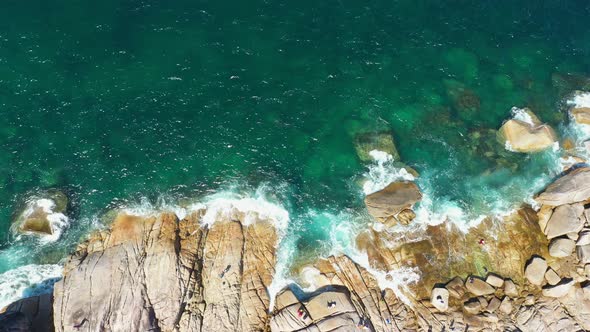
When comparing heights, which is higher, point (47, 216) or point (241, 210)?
point (47, 216)

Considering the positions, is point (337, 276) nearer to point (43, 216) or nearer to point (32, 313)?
point (32, 313)

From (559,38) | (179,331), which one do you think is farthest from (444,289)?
(559,38)

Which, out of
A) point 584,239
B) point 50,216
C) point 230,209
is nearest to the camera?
point 50,216

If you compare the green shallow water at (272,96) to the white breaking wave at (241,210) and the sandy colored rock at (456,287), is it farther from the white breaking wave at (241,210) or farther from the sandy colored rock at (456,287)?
the sandy colored rock at (456,287)

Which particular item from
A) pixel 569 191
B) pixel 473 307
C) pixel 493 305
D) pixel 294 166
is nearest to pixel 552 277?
pixel 493 305

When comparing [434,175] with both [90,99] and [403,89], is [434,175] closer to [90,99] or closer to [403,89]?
[403,89]

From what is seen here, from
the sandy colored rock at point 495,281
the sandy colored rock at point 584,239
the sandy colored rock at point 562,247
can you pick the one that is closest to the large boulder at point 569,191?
the sandy colored rock at point 584,239

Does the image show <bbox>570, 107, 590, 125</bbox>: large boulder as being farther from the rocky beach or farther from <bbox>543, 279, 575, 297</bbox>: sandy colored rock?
<bbox>543, 279, 575, 297</bbox>: sandy colored rock

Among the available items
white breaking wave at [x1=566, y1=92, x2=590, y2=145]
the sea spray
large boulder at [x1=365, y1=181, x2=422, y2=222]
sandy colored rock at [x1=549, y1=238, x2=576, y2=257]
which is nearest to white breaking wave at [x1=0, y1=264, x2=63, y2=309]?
the sea spray
